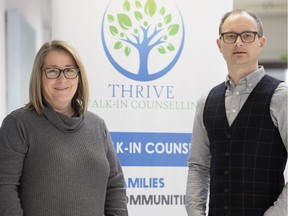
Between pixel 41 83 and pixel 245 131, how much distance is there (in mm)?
766

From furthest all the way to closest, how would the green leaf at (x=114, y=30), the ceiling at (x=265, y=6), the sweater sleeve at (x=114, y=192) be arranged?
1. the ceiling at (x=265, y=6)
2. the green leaf at (x=114, y=30)
3. the sweater sleeve at (x=114, y=192)

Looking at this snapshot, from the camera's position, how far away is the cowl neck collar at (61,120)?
170cm

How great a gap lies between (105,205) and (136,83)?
806 millimetres

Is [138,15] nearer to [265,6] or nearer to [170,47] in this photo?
[170,47]

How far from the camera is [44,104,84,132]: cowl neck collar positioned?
5.58 ft

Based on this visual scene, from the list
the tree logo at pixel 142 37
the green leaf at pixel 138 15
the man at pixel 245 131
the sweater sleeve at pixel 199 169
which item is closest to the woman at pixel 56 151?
the sweater sleeve at pixel 199 169

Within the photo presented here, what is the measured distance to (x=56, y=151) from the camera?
1659mm

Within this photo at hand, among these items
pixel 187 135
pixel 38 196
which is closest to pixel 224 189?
pixel 38 196

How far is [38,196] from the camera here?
162cm

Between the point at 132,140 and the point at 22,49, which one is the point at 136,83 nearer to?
the point at 132,140

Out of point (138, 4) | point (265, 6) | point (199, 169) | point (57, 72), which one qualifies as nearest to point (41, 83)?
point (57, 72)

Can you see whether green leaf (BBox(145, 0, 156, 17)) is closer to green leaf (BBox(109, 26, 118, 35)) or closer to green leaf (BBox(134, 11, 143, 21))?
green leaf (BBox(134, 11, 143, 21))

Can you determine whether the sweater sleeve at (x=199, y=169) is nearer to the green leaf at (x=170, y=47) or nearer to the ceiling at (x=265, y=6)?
the green leaf at (x=170, y=47)

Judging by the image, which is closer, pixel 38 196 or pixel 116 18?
pixel 38 196
